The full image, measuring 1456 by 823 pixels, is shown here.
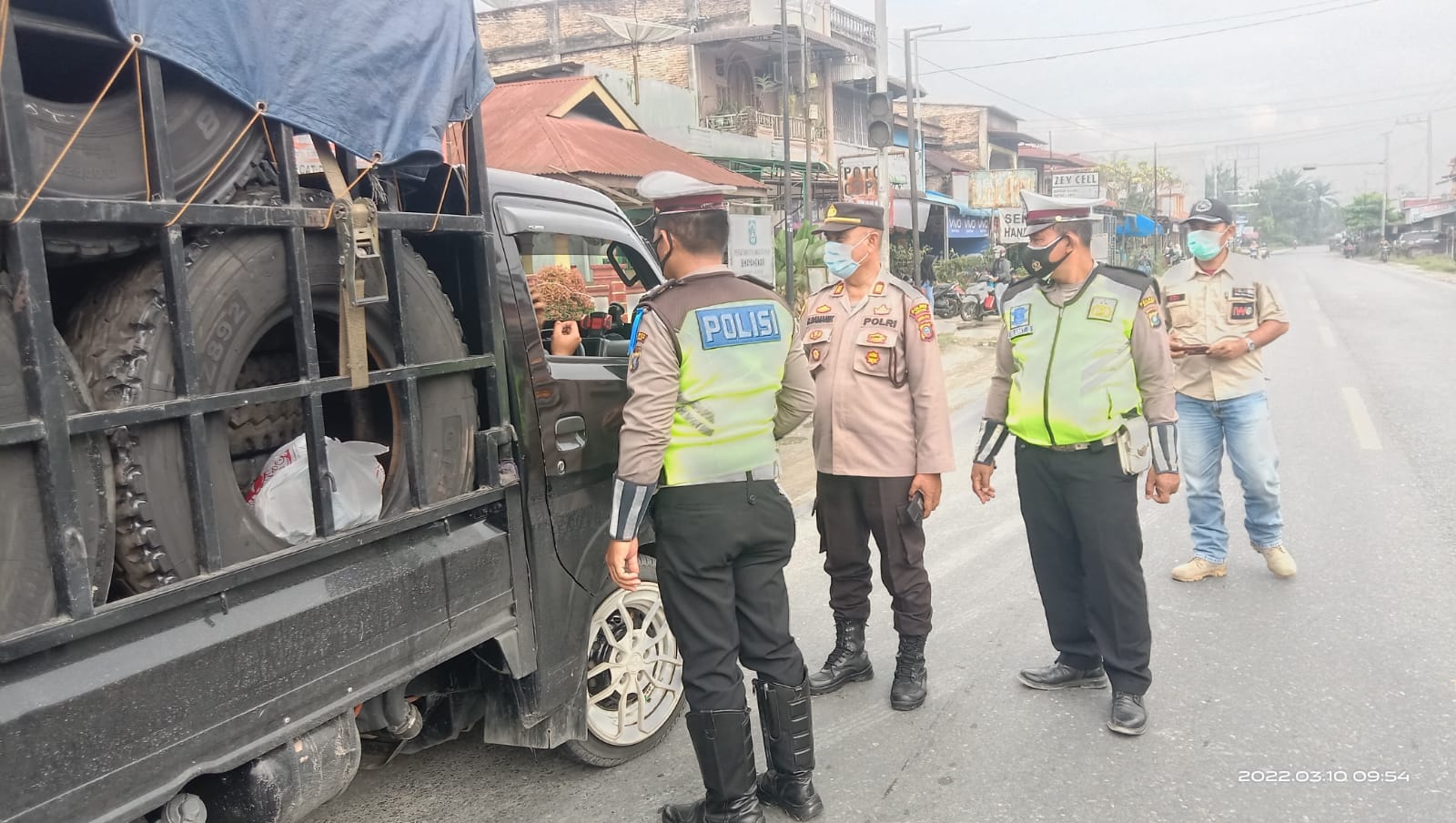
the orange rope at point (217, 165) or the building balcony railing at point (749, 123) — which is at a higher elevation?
the building balcony railing at point (749, 123)

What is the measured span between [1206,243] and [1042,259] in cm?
175

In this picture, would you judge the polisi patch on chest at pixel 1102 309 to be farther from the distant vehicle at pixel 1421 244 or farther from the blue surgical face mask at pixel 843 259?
the distant vehicle at pixel 1421 244

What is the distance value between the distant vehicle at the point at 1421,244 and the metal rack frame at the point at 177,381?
231ft

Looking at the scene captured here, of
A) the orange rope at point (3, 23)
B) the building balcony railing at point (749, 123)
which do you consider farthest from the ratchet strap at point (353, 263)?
the building balcony railing at point (749, 123)

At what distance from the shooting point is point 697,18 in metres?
27.0

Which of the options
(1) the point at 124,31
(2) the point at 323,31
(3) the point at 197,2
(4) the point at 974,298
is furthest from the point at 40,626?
(4) the point at 974,298

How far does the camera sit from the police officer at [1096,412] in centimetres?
371

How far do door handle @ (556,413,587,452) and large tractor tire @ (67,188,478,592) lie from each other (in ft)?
1.13

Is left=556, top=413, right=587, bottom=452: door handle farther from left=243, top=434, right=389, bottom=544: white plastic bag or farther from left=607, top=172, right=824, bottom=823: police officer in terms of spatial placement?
left=243, top=434, right=389, bottom=544: white plastic bag

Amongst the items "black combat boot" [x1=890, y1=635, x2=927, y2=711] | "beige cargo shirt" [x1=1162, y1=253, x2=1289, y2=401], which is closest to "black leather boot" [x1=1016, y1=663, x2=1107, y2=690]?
"black combat boot" [x1=890, y1=635, x2=927, y2=711]

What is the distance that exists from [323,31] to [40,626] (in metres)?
1.44

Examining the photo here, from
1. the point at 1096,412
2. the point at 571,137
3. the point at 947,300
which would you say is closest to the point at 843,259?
the point at 1096,412

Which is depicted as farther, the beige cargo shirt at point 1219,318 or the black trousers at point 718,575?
the beige cargo shirt at point 1219,318

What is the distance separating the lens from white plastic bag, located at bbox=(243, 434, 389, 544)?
238 centimetres
